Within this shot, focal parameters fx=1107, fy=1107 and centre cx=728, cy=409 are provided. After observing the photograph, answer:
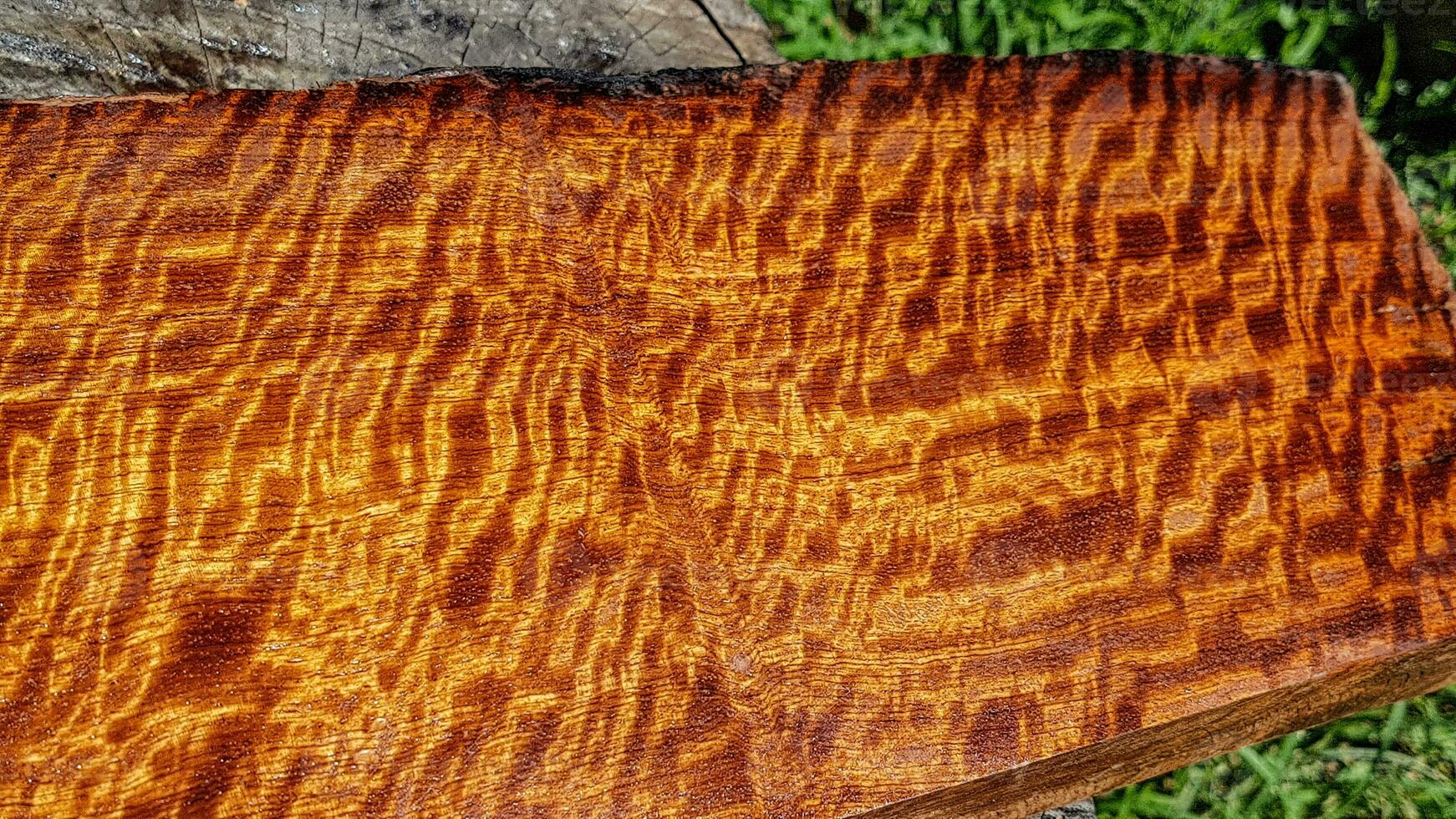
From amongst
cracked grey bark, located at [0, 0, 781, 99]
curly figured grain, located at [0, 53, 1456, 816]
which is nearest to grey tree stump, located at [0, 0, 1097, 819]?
cracked grey bark, located at [0, 0, 781, 99]

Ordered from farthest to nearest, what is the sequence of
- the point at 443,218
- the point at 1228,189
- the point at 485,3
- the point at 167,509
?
the point at 485,3
the point at 1228,189
the point at 443,218
the point at 167,509

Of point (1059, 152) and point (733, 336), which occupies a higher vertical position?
point (1059, 152)

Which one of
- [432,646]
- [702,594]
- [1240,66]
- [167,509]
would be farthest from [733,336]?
[1240,66]

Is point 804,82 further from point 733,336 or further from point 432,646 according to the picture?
point 432,646

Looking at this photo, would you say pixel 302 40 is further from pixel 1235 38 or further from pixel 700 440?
pixel 1235 38

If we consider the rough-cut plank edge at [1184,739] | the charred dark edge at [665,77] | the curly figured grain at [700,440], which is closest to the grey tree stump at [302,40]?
the charred dark edge at [665,77]


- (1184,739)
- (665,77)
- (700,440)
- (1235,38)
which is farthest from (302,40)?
(1235,38)
